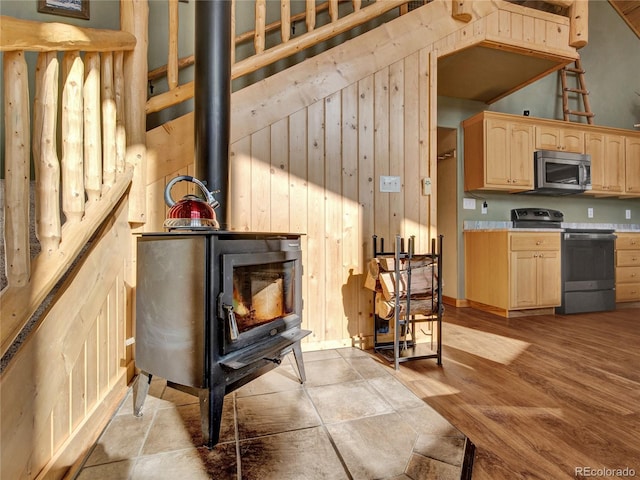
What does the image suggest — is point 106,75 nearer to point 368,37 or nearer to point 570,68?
point 368,37

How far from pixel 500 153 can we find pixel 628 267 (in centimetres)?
213

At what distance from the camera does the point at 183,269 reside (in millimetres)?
1269

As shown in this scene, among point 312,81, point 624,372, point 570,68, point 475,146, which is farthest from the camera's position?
point 570,68

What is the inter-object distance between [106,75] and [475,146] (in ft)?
12.3

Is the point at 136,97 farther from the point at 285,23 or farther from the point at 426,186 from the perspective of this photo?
the point at 426,186

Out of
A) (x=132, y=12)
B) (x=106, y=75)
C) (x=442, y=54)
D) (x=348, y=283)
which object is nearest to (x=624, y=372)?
(x=348, y=283)

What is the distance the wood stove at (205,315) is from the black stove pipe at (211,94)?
394 mm

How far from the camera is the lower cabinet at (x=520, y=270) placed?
339 cm

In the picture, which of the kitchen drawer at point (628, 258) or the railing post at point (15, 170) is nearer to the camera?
the railing post at point (15, 170)

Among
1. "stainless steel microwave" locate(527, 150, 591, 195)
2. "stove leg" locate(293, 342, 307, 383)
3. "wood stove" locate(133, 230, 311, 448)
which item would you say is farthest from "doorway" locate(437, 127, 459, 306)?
"wood stove" locate(133, 230, 311, 448)

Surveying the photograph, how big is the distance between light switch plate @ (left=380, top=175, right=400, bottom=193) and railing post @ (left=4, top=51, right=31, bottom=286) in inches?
80.0

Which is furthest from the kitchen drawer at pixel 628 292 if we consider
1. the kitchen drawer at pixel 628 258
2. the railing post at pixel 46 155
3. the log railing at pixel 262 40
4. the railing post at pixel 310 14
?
the railing post at pixel 46 155

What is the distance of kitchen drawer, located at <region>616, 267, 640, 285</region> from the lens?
3.87 meters

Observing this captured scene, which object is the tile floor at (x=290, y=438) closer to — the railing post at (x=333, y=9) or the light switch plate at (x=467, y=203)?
the railing post at (x=333, y=9)
